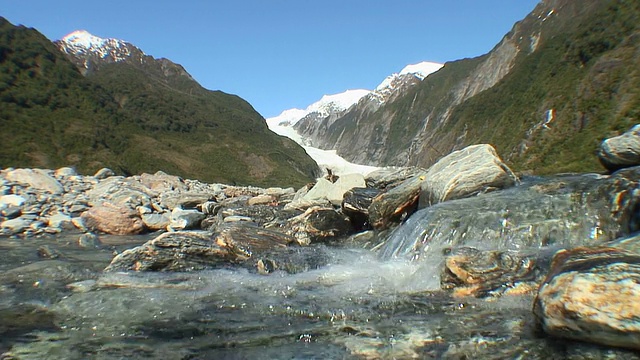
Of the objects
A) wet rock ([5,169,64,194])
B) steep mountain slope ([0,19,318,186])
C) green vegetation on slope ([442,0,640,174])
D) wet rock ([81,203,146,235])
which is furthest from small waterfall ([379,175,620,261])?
steep mountain slope ([0,19,318,186])

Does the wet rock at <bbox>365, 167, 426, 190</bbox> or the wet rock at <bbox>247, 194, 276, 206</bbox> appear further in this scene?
the wet rock at <bbox>247, 194, 276, 206</bbox>

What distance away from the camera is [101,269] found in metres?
8.40

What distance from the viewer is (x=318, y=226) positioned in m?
12.5

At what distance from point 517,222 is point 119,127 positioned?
7912 cm

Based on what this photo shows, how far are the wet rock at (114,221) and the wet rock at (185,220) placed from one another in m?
1.06

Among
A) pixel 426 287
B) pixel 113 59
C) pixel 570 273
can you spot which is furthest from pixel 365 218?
pixel 113 59

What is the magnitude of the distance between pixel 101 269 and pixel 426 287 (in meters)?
6.13

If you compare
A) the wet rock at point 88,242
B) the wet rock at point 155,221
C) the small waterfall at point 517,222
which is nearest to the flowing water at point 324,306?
the small waterfall at point 517,222

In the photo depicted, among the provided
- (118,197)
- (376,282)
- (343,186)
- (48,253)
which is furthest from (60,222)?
(376,282)

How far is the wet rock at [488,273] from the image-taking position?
18.0ft

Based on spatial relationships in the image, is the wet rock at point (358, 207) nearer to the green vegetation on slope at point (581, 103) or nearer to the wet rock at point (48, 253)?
the wet rock at point (48, 253)

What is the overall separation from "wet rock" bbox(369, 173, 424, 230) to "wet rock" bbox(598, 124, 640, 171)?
174 inches

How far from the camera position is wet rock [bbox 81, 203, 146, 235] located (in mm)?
14805

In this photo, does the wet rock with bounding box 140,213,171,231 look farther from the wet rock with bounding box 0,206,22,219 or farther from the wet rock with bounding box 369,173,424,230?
the wet rock with bounding box 369,173,424,230
